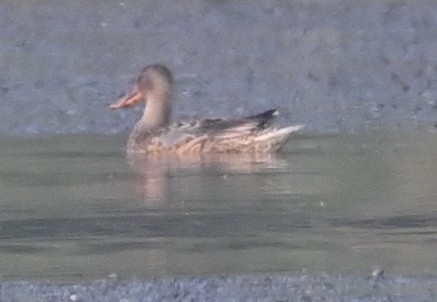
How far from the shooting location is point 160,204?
12.1 m

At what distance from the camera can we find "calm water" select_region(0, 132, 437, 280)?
10.0 metres

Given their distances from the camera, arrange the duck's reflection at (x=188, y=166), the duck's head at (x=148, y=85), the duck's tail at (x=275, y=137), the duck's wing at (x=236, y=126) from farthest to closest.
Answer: the duck's head at (x=148, y=85), the duck's wing at (x=236, y=126), the duck's tail at (x=275, y=137), the duck's reflection at (x=188, y=166)

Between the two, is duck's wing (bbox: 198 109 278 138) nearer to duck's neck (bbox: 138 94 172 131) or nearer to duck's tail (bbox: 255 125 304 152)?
duck's tail (bbox: 255 125 304 152)

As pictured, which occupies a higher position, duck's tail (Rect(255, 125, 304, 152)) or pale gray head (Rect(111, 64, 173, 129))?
pale gray head (Rect(111, 64, 173, 129))

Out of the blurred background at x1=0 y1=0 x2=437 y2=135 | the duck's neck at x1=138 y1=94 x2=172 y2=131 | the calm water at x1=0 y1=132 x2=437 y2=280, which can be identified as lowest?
the calm water at x1=0 y1=132 x2=437 y2=280

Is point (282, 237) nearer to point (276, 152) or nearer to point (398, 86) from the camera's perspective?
point (276, 152)

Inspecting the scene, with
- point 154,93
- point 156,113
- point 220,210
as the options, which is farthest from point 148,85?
point 220,210

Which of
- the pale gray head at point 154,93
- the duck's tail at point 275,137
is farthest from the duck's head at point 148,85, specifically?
the duck's tail at point 275,137

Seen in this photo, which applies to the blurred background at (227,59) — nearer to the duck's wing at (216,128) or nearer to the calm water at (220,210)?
the duck's wing at (216,128)

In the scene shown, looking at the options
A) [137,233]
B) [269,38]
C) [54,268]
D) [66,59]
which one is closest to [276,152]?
[137,233]

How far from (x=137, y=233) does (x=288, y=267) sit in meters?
1.38

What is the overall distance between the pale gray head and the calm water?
775 millimetres

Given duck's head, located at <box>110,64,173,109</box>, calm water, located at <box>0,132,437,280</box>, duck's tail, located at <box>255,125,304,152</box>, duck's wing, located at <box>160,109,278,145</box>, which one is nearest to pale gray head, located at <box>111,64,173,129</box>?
duck's head, located at <box>110,64,173,109</box>

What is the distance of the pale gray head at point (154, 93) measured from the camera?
16180 mm
